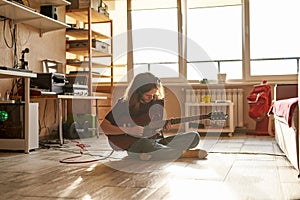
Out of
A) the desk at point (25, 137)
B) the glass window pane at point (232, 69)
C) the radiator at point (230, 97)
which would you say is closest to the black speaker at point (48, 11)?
the desk at point (25, 137)

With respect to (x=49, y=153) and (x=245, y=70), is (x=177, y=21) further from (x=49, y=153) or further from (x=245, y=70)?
(x=49, y=153)

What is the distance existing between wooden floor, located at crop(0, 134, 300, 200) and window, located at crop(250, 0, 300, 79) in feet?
8.01

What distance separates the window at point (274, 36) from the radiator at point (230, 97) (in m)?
0.45

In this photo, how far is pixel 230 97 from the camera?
5.16m

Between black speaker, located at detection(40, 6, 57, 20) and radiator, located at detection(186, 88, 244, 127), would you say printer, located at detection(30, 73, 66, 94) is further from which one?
radiator, located at detection(186, 88, 244, 127)

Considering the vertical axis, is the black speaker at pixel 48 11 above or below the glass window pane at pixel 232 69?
above

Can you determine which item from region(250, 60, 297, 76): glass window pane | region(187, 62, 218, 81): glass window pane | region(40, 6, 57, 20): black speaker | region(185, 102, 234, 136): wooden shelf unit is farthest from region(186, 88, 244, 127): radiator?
region(40, 6, 57, 20): black speaker

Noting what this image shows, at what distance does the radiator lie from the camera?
5.14 metres

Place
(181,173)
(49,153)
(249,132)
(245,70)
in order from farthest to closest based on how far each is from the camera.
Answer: (245,70) → (249,132) → (49,153) → (181,173)

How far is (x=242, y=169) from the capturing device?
7.73 feet

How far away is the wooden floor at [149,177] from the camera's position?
1.74m

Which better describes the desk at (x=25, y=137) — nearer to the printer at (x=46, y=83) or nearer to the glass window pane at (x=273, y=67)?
the printer at (x=46, y=83)

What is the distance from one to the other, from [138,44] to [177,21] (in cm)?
71

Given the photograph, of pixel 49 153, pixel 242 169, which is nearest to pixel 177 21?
pixel 49 153
